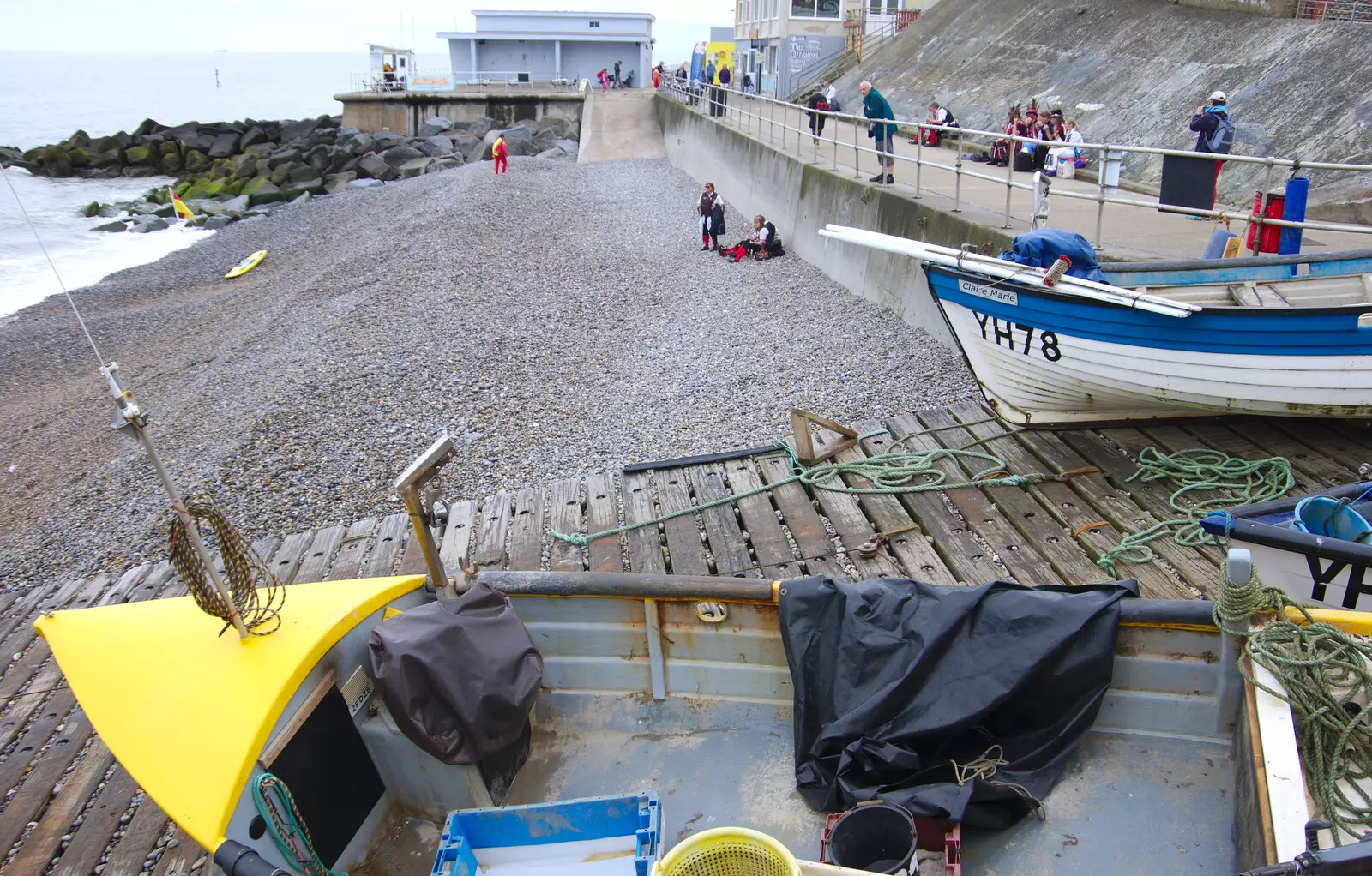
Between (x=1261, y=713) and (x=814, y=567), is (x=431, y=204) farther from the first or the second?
(x=1261, y=713)

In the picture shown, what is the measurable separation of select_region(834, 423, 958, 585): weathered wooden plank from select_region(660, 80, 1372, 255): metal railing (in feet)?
11.7

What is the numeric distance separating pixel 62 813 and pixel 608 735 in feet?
9.42

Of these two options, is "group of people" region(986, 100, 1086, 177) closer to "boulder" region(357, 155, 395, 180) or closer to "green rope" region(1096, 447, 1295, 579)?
"green rope" region(1096, 447, 1295, 579)

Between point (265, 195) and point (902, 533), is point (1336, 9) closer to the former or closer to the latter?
point (902, 533)

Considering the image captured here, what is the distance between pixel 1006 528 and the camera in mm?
6203

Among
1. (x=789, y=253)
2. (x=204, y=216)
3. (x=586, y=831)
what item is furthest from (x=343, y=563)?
(x=204, y=216)

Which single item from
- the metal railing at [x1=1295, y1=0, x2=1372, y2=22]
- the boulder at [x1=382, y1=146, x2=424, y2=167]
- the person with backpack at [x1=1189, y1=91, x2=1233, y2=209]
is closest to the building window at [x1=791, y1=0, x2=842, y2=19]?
the boulder at [x1=382, y1=146, x2=424, y2=167]

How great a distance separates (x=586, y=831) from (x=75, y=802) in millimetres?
2951

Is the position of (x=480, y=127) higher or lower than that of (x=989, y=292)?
higher

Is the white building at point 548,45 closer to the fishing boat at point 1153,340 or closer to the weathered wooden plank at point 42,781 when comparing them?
the fishing boat at point 1153,340

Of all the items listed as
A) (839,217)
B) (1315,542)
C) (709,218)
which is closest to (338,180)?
(709,218)

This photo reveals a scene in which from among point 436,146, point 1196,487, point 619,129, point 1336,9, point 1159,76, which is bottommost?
point 1196,487

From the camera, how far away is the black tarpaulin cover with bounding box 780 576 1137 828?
12.0 ft

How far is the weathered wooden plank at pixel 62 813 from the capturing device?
165 inches
